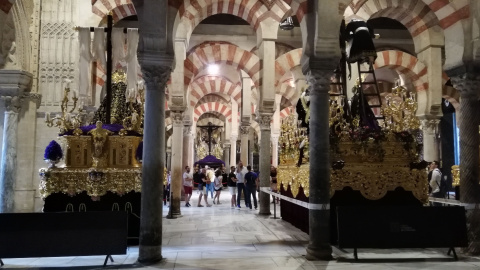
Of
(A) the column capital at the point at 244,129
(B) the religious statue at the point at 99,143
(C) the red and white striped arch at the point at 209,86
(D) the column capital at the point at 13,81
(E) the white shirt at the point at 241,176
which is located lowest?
(E) the white shirt at the point at 241,176

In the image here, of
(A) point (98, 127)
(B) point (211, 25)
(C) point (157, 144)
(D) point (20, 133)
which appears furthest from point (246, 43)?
(C) point (157, 144)

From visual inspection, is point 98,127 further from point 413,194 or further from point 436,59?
point 436,59

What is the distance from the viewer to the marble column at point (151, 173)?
486 cm

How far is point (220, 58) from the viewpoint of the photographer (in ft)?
39.1

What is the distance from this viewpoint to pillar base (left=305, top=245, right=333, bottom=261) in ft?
16.6

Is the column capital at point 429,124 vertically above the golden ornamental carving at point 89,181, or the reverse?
the column capital at point 429,124

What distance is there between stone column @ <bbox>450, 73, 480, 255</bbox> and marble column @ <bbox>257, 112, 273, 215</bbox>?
15.2ft

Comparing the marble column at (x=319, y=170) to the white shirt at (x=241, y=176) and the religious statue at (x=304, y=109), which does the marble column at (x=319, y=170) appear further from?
the white shirt at (x=241, y=176)

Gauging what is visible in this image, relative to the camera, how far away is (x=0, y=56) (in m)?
5.31

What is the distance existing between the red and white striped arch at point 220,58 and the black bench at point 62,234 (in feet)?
23.8

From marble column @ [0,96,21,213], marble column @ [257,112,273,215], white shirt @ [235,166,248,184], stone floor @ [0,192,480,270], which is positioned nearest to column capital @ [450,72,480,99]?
stone floor @ [0,192,480,270]

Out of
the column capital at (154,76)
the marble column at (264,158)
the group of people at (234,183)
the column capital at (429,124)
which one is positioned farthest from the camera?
the group of people at (234,183)

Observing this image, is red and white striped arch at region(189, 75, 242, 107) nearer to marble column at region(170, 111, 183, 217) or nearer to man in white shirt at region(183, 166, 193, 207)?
man in white shirt at region(183, 166, 193, 207)

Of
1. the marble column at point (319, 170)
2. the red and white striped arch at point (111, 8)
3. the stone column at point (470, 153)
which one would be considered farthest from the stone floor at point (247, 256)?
the red and white striped arch at point (111, 8)
